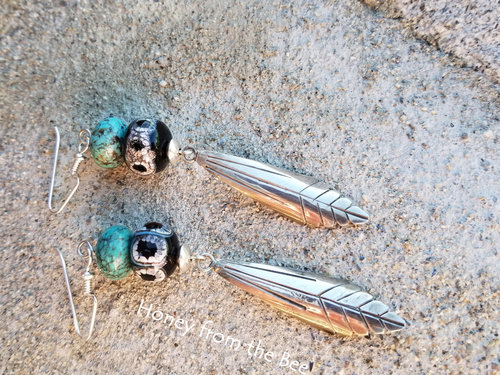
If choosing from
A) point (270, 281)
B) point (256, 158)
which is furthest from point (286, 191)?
point (270, 281)

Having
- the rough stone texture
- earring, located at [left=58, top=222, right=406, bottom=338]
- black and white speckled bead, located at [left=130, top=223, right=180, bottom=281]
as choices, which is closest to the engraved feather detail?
earring, located at [left=58, top=222, right=406, bottom=338]

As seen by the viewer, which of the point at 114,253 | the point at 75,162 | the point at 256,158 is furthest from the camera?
the point at 256,158

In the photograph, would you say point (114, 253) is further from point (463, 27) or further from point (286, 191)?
point (463, 27)

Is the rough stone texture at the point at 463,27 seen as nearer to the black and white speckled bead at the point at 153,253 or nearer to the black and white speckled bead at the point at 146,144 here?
the black and white speckled bead at the point at 146,144

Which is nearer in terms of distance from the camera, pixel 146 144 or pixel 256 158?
pixel 146 144

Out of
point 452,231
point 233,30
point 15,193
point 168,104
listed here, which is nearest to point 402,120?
point 452,231

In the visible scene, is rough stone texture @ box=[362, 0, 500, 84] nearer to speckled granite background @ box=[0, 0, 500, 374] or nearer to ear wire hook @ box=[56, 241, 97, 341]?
speckled granite background @ box=[0, 0, 500, 374]

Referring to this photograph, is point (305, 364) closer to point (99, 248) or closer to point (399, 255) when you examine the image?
Result: point (399, 255)
